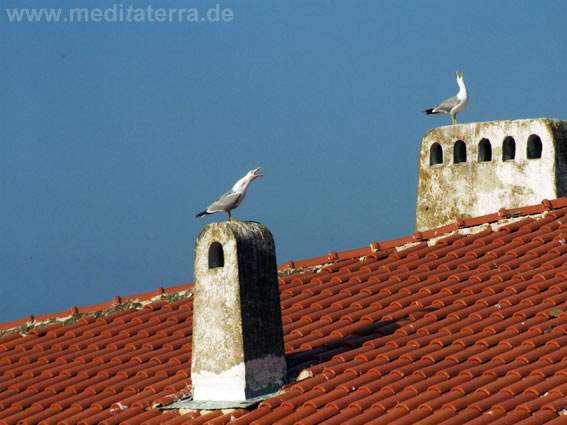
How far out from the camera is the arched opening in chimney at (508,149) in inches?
499

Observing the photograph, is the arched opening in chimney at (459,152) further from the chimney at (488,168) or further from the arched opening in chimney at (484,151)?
the arched opening in chimney at (484,151)

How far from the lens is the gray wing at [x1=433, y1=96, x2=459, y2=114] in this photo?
13469mm

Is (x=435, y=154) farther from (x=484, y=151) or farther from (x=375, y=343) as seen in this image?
(x=375, y=343)

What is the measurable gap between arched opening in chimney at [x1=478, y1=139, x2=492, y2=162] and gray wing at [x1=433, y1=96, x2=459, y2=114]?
2.59 feet

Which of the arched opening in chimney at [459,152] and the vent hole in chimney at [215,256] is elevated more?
the arched opening in chimney at [459,152]

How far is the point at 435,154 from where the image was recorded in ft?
44.0

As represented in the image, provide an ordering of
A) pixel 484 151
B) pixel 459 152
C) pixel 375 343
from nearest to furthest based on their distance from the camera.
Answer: pixel 375 343 → pixel 484 151 → pixel 459 152

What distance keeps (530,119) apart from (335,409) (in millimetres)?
6433

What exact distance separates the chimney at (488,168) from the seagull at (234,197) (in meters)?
4.89

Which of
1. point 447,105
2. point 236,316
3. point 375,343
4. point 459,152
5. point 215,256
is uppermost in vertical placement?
point 447,105

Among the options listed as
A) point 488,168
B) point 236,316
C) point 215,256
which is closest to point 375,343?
point 236,316

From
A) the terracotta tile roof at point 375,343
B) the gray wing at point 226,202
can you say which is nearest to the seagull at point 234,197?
the gray wing at point 226,202

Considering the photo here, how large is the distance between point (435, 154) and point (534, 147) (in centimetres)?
140

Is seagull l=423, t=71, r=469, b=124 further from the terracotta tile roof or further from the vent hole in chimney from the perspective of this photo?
the vent hole in chimney
